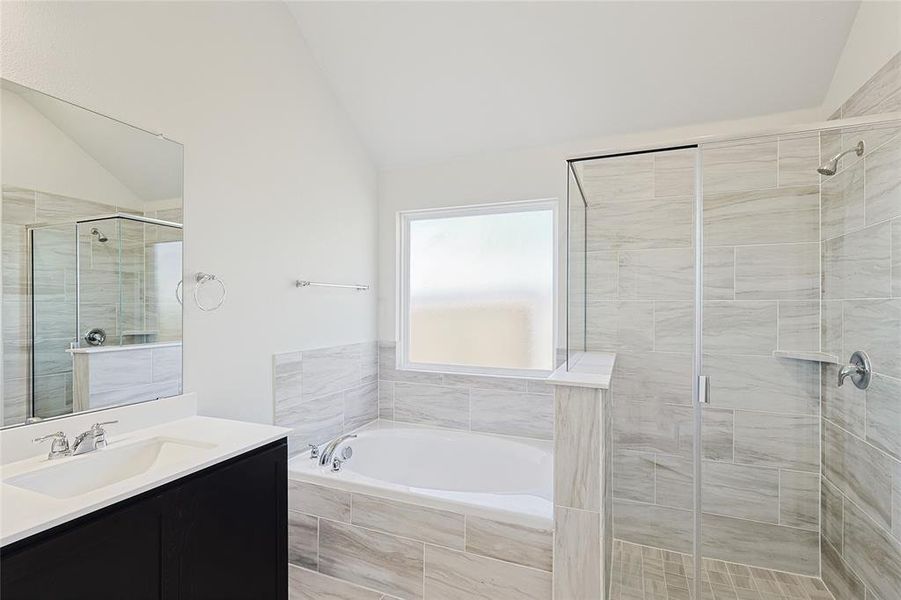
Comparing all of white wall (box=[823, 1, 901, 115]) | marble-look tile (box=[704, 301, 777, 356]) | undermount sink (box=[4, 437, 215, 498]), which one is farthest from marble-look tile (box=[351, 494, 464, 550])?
white wall (box=[823, 1, 901, 115])

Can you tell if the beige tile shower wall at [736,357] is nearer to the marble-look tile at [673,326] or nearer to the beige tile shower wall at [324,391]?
the marble-look tile at [673,326]

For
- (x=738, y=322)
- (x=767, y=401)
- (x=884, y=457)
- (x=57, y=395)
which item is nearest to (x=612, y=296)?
(x=738, y=322)

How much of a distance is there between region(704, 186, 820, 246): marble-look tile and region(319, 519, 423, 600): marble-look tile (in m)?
1.75

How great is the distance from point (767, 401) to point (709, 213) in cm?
72

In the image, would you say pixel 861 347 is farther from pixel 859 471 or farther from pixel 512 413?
pixel 512 413

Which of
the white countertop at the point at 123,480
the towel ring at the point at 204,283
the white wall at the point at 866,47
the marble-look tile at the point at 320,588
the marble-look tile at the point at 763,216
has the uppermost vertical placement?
the white wall at the point at 866,47

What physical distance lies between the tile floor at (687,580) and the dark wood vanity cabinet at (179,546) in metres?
1.33

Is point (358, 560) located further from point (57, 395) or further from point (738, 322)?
point (738, 322)

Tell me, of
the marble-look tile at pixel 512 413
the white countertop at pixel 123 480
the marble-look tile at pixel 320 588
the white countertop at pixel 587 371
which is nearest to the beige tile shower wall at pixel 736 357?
the white countertop at pixel 587 371

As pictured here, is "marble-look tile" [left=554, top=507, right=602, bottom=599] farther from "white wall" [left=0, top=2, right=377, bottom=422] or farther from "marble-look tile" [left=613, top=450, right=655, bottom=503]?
"white wall" [left=0, top=2, right=377, bottom=422]

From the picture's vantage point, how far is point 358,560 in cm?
206

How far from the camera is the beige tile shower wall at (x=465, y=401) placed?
2889 millimetres

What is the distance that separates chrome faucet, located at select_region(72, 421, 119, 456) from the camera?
58.2 inches

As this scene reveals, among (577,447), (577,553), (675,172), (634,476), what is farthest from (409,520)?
(675,172)
